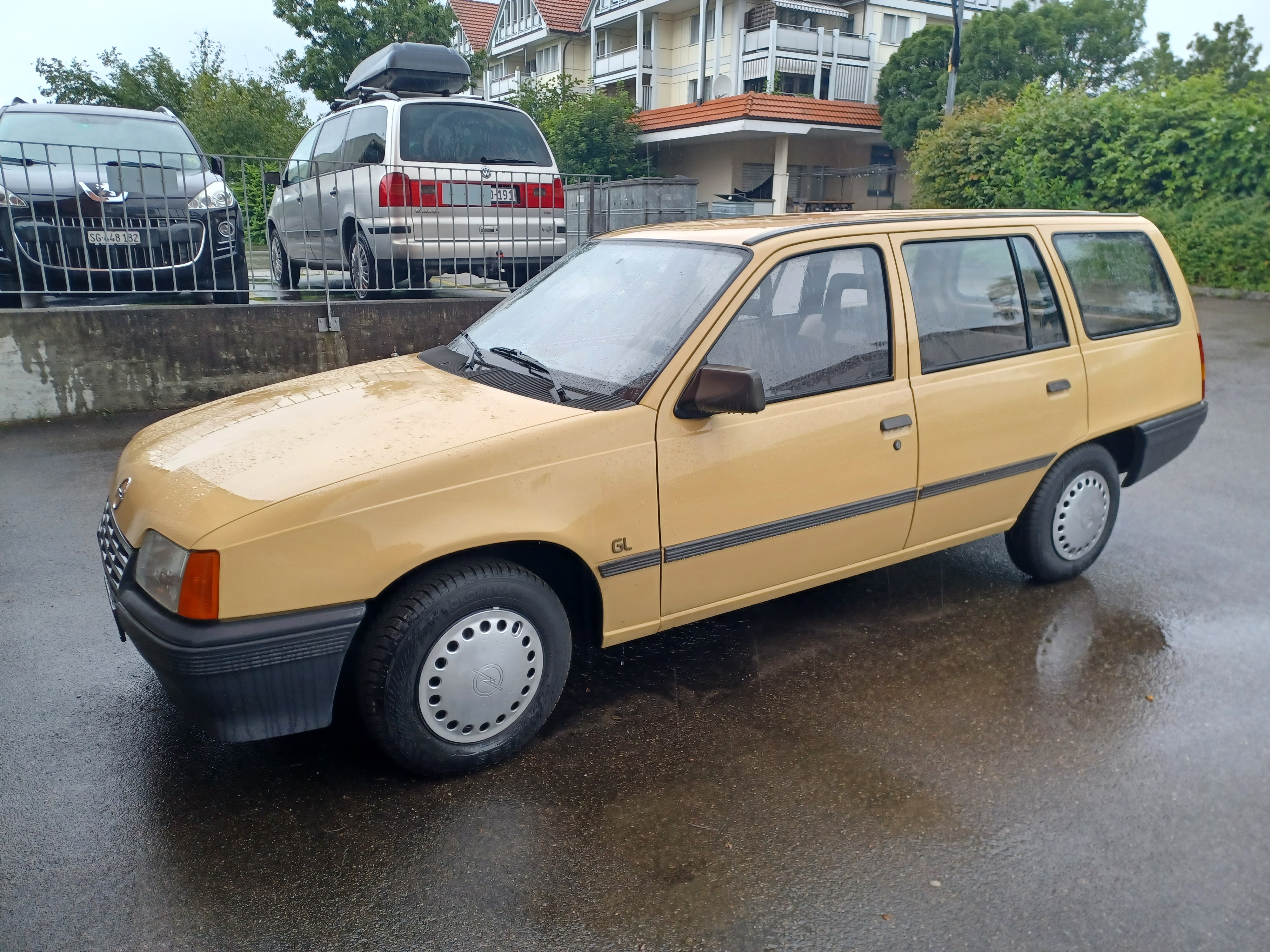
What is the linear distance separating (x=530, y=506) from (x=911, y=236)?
2.03 meters

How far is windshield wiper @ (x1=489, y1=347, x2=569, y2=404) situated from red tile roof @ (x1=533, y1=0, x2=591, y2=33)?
42356mm

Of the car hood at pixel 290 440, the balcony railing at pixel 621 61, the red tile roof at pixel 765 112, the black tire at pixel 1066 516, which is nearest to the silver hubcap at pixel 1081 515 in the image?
the black tire at pixel 1066 516

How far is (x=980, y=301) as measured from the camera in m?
4.10

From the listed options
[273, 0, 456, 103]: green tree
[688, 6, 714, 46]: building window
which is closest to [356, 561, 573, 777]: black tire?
[273, 0, 456, 103]: green tree

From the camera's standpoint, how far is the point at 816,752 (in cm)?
325

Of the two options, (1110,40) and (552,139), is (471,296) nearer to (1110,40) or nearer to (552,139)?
(552,139)

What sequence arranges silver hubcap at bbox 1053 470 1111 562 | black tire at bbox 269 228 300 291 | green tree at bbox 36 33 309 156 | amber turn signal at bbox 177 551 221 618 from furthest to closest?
green tree at bbox 36 33 309 156, black tire at bbox 269 228 300 291, silver hubcap at bbox 1053 470 1111 562, amber turn signal at bbox 177 551 221 618

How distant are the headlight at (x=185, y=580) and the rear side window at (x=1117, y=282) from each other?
3.77 m

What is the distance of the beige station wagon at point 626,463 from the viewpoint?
2.73 meters

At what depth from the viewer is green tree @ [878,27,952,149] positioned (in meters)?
30.4

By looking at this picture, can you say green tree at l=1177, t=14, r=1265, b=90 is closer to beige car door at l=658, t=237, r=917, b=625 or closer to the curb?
the curb

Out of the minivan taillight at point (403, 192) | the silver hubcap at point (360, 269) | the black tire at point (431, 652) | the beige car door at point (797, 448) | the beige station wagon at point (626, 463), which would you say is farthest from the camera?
the silver hubcap at point (360, 269)

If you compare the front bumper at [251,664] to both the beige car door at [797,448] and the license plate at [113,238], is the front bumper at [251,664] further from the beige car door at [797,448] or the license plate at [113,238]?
the license plate at [113,238]

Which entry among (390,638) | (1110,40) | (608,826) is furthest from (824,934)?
(1110,40)
